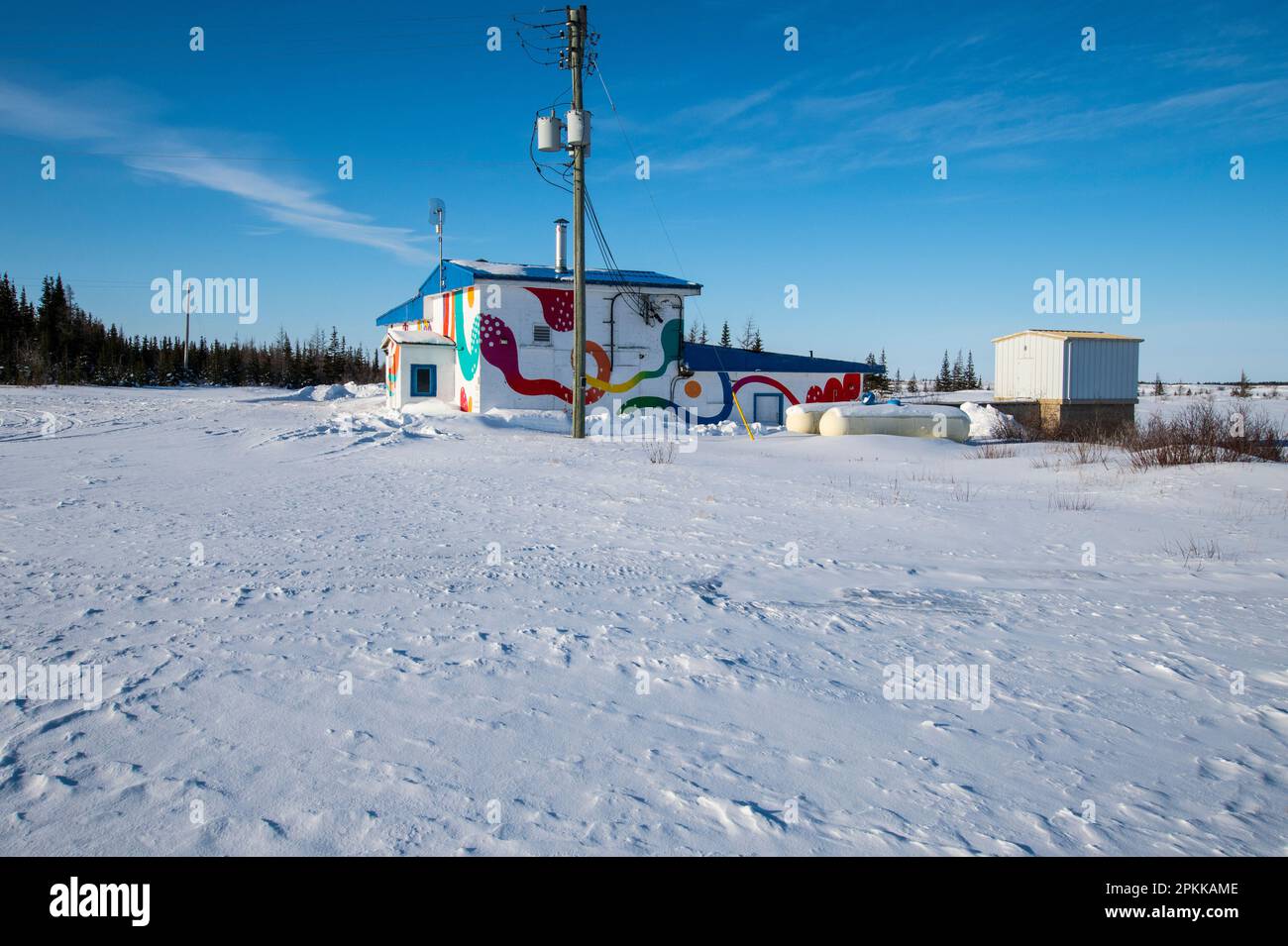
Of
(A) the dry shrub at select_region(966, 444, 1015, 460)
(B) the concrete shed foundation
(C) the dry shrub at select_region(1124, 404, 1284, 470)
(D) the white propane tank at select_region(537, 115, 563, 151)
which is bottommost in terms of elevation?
(A) the dry shrub at select_region(966, 444, 1015, 460)

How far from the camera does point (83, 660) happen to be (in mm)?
4379

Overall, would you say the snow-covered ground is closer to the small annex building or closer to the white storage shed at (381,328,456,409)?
the white storage shed at (381,328,456,409)

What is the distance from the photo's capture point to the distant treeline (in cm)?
6075

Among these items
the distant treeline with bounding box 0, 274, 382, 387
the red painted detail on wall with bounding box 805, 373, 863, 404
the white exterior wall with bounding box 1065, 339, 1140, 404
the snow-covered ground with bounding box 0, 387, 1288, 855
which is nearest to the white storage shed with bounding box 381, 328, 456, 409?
the red painted detail on wall with bounding box 805, 373, 863, 404

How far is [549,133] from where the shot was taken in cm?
1897

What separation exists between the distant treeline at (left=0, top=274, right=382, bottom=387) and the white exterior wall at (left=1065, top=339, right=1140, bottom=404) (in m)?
52.9

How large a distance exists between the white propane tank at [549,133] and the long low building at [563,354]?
648 centimetres

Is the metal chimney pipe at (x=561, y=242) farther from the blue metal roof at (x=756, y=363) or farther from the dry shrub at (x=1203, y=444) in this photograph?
the dry shrub at (x=1203, y=444)

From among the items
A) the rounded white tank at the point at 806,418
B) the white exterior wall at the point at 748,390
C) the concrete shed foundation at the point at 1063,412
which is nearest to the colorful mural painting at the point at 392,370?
the white exterior wall at the point at 748,390

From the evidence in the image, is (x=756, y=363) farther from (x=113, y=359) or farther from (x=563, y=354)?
(x=113, y=359)

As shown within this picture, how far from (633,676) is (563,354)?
2232 cm
